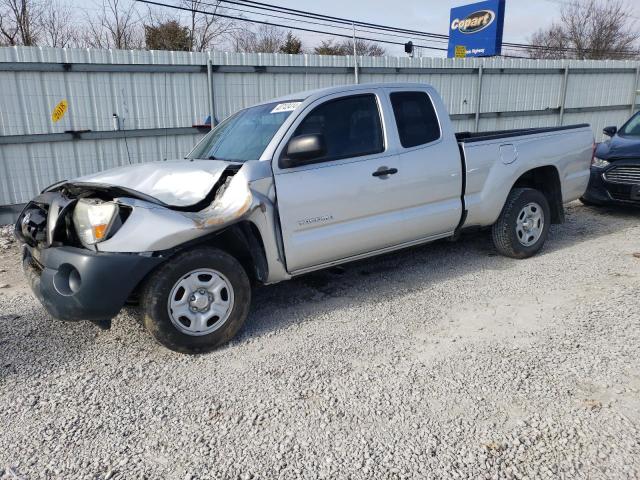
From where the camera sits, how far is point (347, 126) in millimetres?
4227

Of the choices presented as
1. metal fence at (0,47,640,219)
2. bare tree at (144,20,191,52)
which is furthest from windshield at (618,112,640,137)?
bare tree at (144,20,191,52)

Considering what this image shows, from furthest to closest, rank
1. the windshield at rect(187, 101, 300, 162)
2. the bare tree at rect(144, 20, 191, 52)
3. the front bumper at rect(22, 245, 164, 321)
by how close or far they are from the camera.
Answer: the bare tree at rect(144, 20, 191, 52) → the windshield at rect(187, 101, 300, 162) → the front bumper at rect(22, 245, 164, 321)

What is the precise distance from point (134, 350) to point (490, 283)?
3.25 m

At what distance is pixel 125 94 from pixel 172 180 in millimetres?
5406

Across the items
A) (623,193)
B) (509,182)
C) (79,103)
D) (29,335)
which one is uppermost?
(79,103)

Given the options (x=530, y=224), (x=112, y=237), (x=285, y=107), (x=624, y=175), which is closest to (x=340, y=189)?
(x=285, y=107)

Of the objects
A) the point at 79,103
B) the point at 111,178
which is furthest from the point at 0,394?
the point at 79,103

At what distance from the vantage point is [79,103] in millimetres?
8055

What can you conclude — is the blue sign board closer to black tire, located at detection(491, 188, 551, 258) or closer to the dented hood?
black tire, located at detection(491, 188, 551, 258)

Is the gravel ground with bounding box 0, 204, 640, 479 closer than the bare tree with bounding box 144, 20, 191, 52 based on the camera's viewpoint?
Yes

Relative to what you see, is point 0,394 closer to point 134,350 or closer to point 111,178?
point 134,350

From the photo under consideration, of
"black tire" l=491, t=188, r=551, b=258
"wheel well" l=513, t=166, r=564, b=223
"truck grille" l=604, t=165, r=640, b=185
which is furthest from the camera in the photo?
"truck grille" l=604, t=165, r=640, b=185

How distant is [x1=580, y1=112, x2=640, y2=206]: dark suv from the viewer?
6832 millimetres

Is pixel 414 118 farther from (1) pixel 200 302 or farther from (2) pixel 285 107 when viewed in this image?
(1) pixel 200 302
